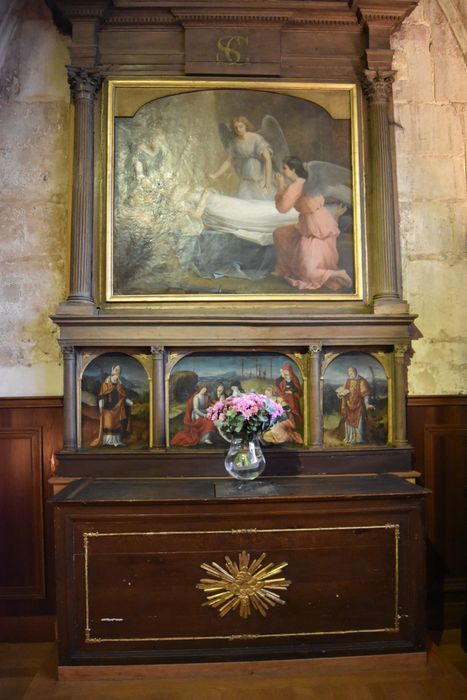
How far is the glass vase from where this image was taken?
3725 millimetres

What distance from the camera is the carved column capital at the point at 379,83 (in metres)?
4.35

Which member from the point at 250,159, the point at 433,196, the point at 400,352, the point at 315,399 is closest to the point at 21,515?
the point at 315,399

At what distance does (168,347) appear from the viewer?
418 centimetres

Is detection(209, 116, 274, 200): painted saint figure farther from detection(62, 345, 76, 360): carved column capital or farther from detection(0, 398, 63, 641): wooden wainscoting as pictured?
detection(0, 398, 63, 641): wooden wainscoting

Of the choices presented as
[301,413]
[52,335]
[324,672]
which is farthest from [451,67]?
[324,672]

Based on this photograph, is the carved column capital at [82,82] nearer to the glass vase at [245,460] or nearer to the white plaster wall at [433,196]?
the white plaster wall at [433,196]

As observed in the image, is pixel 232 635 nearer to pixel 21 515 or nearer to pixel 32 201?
pixel 21 515

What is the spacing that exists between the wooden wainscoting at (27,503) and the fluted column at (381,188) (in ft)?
8.61

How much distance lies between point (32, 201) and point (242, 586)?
3.15 metres

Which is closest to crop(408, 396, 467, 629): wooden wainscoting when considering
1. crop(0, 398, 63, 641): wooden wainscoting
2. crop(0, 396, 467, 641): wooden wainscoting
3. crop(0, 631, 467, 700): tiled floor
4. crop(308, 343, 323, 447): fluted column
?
crop(0, 396, 467, 641): wooden wainscoting

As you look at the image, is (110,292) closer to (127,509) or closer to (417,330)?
(127,509)

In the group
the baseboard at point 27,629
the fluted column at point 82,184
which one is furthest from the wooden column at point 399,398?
the baseboard at point 27,629

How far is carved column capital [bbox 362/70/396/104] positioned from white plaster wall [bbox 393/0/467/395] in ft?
0.70

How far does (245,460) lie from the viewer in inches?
147
